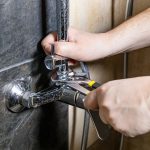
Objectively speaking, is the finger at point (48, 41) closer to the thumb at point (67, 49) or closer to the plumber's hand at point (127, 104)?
the thumb at point (67, 49)

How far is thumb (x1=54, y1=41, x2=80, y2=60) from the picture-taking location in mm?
527

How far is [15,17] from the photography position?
0.50 m

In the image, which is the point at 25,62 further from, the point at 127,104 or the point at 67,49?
the point at 127,104

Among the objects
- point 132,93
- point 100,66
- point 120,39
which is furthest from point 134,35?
point 132,93

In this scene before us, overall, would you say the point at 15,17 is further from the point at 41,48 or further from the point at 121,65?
the point at 121,65

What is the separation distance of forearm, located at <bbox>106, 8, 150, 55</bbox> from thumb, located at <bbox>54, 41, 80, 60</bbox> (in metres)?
0.10

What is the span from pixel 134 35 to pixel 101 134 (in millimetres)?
277

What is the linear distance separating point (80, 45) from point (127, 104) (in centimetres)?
20

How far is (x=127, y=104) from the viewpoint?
1.35 feet

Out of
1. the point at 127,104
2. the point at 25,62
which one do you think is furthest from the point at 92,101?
the point at 25,62

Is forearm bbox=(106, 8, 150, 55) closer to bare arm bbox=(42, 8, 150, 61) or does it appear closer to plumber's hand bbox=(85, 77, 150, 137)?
bare arm bbox=(42, 8, 150, 61)

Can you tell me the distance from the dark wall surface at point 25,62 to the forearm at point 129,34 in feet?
0.47

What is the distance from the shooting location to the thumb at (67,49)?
53 cm

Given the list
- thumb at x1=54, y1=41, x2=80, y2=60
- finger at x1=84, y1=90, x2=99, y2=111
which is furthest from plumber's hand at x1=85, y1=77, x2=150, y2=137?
thumb at x1=54, y1=41, x2=80, y2=60
